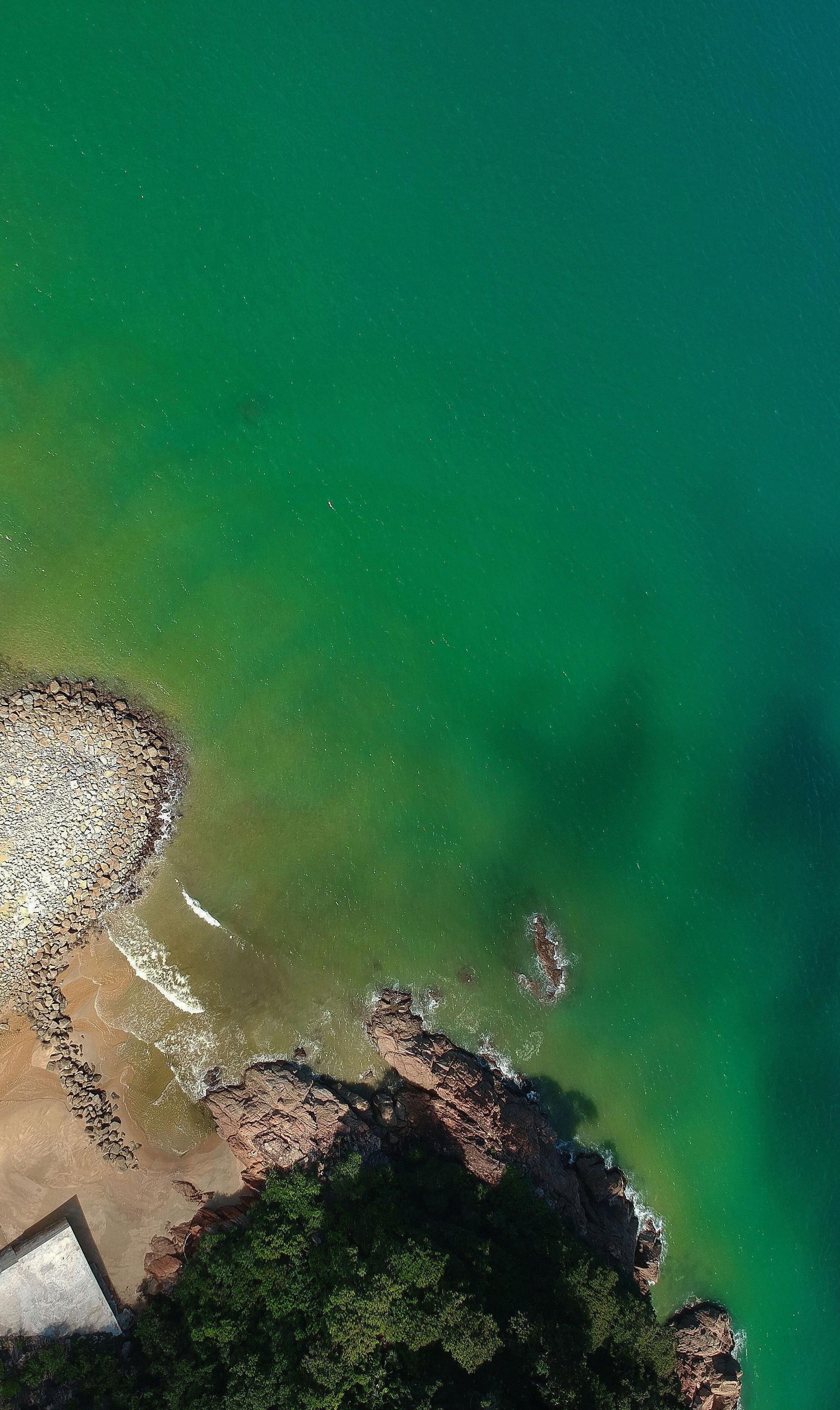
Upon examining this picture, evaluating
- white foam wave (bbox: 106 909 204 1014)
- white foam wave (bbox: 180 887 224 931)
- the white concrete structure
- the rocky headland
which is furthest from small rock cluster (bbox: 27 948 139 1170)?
white foam wave (bbox: 180 887 224 931)

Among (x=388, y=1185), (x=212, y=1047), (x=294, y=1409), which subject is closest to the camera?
(x=294, y=1409)

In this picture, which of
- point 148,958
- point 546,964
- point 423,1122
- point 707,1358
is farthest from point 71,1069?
point 707,1358

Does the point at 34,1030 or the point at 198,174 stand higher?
the point at 198,174

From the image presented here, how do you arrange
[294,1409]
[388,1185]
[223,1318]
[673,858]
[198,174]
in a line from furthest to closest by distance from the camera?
[673,858] < [198,174] < [388,1185] < [223,1318] < [294,1409]

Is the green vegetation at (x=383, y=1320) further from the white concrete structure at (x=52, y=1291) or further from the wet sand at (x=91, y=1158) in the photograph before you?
the wet sand at (x=91, y=1158)

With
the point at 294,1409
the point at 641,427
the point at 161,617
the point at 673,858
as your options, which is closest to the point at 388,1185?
the point at 294,1409

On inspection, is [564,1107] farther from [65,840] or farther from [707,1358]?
[65,840]

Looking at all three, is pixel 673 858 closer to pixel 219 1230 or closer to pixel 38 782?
pixel 219 1230

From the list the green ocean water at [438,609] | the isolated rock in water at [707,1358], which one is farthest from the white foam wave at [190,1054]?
the isolated rock in water at [707,1358]
